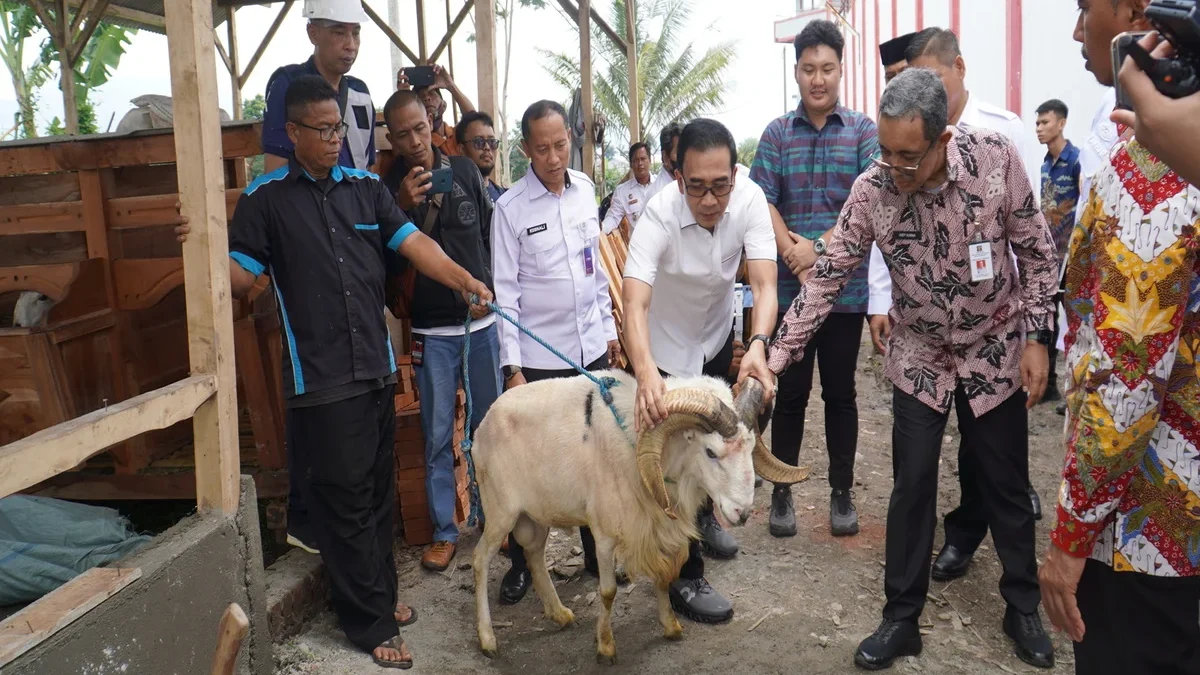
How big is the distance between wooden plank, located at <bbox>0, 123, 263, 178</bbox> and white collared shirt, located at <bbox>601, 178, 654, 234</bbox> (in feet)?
18.2

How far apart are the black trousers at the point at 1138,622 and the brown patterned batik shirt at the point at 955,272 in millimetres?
1706

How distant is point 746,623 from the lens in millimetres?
4383

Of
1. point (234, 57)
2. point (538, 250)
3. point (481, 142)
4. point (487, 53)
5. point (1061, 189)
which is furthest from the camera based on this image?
point (234, 57)

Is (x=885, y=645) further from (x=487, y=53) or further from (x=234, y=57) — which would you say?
(x=234, y=57)

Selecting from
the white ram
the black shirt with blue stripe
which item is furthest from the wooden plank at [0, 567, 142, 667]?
the white ram

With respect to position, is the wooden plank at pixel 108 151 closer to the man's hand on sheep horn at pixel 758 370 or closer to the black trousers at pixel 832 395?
the man's hand on sheep horn at pixel 758 370

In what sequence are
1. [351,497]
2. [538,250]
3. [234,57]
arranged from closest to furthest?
[351,497] → [538,250] → [234,57]

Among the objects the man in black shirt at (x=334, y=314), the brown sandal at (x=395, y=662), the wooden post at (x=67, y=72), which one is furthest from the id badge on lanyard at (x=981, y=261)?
the wooden post at (x=67, y=72)

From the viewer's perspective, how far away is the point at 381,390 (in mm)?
4039

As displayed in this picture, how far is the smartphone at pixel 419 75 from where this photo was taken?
5.99 m

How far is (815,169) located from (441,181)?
2.16 m

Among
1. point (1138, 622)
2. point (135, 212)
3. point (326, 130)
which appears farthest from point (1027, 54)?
point (1138, 622)

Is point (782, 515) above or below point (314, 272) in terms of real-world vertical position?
below

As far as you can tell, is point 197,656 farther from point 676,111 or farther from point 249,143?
point 676,111
